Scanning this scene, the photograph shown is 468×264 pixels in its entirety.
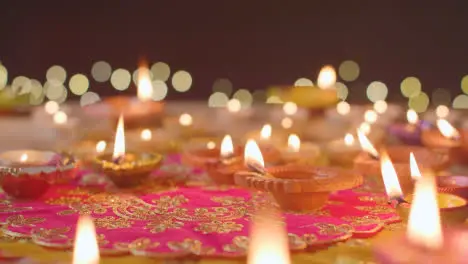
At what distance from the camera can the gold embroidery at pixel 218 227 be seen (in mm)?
1216

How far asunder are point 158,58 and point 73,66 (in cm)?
77

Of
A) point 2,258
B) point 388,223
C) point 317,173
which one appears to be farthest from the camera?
point 317,173

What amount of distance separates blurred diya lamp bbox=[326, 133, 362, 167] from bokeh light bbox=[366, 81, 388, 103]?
337cm

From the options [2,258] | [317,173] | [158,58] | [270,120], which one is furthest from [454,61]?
[2,258]

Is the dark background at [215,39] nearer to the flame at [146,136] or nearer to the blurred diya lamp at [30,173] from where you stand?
the flame at [146,136]

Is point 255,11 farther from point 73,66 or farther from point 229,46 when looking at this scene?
point 73,66

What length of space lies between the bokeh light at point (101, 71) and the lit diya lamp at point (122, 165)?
156 inches

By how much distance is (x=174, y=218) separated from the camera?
133 cm

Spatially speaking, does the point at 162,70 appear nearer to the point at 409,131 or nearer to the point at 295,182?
the point at 409,131

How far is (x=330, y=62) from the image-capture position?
5.37 m

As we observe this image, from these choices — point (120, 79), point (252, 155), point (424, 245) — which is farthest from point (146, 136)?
point (120, 79)

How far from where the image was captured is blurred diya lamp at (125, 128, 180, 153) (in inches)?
74.8

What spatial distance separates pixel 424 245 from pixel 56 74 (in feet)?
16.6

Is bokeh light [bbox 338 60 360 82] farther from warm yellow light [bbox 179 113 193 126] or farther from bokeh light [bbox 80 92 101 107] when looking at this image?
warm yellow light [bbox 179 113 193 126]
